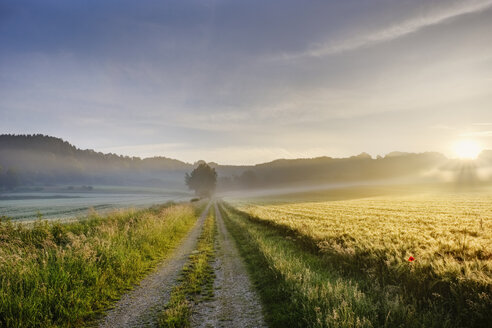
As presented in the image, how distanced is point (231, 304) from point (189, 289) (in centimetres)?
177

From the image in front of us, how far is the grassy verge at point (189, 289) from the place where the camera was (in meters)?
6.31

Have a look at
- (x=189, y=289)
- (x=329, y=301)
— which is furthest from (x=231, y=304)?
(x=329, y=301)

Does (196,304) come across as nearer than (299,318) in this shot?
No

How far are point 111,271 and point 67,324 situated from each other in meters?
2.89

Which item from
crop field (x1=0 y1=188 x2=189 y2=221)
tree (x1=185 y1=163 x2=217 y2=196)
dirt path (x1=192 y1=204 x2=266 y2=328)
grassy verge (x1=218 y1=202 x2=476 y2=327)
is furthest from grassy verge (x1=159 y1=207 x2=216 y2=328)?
tree (x1=185 y1=163 x2=217 y2=196)

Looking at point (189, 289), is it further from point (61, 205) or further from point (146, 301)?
point (61, 205)

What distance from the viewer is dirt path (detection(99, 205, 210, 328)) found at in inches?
257

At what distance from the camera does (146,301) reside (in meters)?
7.68

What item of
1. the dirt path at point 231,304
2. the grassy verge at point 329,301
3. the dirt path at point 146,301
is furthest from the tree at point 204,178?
the grassy verge at point 329,301

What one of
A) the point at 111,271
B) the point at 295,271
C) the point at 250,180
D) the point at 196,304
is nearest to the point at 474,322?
the point at 295,271

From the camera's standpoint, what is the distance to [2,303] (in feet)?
19.6

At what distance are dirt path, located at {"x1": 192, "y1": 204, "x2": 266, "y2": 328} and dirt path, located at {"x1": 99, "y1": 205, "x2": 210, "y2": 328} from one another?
121 centimetres

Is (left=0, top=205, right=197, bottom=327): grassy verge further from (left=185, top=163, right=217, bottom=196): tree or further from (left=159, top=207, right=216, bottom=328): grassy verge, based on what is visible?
(left=185, top=163, right=217, bottom=196): tree

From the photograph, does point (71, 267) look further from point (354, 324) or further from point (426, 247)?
point (426, 247)
